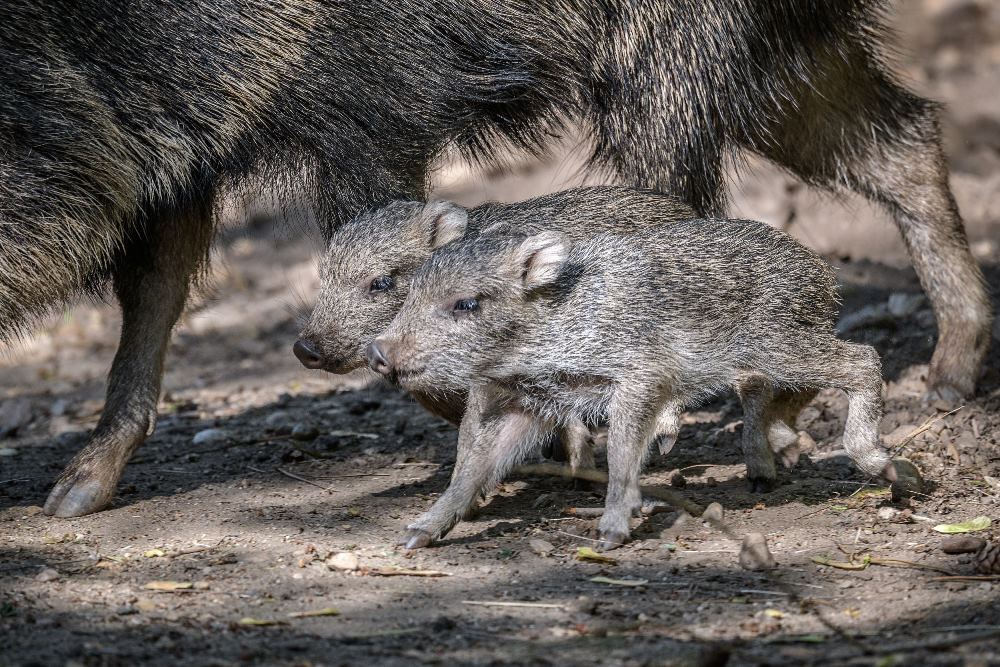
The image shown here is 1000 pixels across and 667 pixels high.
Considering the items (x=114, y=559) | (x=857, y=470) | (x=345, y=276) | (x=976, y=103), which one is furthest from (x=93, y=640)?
(x=976, y=103)

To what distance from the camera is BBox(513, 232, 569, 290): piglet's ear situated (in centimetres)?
352

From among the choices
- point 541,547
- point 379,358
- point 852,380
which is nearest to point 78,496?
point 379,358

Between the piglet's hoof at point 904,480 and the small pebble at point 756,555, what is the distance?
61cm

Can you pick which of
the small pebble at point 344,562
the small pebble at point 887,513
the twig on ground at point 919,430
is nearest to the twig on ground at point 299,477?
the small pebble at point 344,562

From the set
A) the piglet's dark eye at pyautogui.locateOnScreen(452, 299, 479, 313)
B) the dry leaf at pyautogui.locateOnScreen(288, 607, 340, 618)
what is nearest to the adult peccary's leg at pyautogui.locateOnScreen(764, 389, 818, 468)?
the piglet's dark eye at pyautogui.locateOnScreen(452, 299, 479, 313)

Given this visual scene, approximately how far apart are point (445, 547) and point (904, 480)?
1314 millimetres

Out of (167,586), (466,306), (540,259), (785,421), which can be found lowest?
(167,586)

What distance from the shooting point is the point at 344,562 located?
3.45 metres

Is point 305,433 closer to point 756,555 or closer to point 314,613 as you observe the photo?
point 314,613

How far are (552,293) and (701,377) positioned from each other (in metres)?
0.47

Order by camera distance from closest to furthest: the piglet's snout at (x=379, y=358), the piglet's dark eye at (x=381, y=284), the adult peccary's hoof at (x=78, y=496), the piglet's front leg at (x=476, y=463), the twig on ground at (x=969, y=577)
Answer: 1. the twig on ground at (x=969, y=577)
2. the piglet's snout at (x=379, y=358)
3. the piglet's front leg at (x=476, y=463)
4. the piglet's dark eye at (x=381, y=284)
5. the adult peccary's hoof at (x=78, y=496)

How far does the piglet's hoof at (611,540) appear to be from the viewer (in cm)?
352

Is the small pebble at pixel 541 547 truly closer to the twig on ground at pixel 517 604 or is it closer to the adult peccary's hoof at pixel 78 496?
the twig on ground at pixel 517 604

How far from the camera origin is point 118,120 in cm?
405
